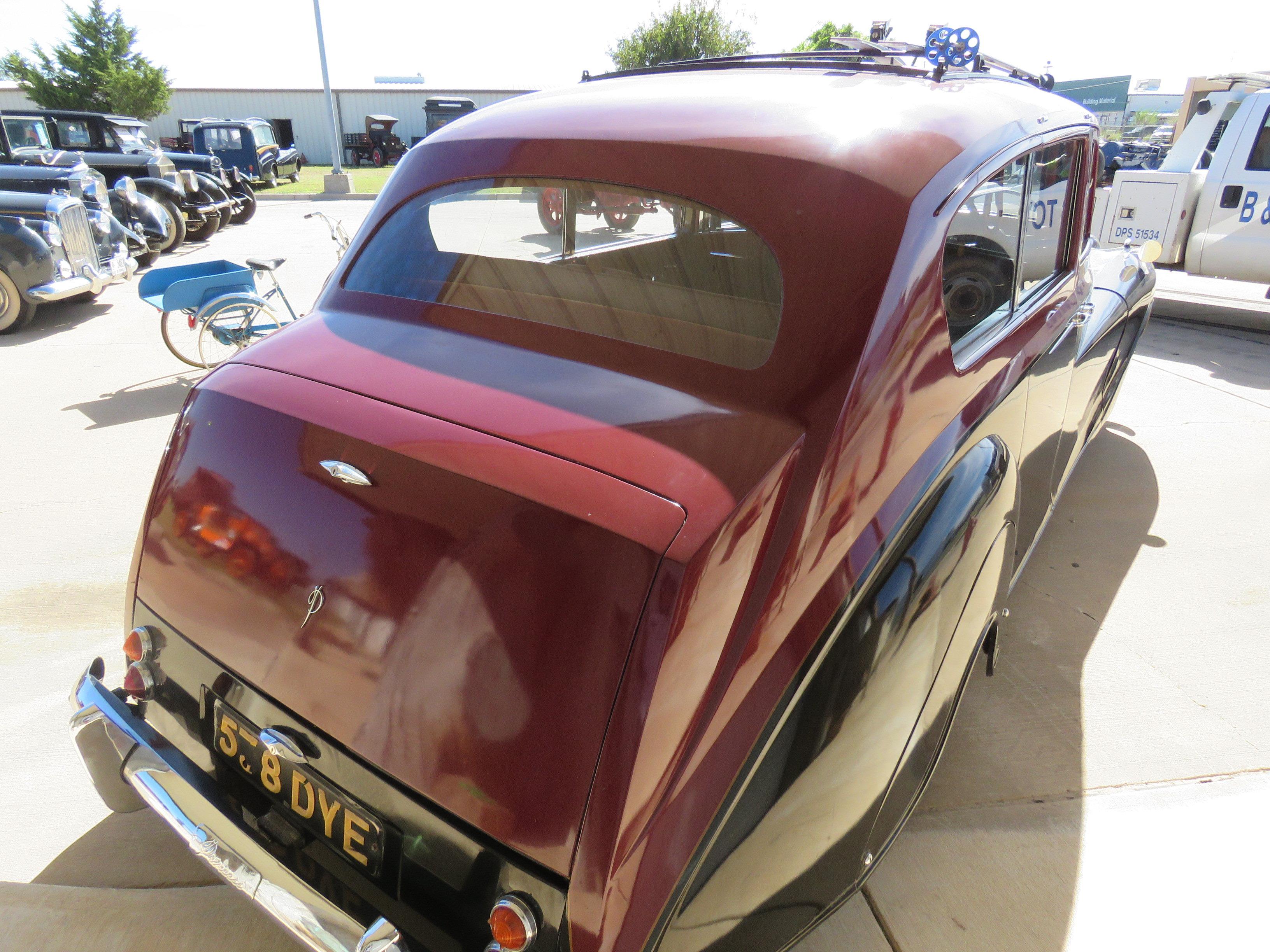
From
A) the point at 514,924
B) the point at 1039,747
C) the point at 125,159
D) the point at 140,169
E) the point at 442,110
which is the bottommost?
the point at 1039,747

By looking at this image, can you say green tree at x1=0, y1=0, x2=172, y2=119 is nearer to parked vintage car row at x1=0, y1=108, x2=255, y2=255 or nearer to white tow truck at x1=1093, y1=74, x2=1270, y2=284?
parked vintage car row at x1=0, y1=108, x2=255, y2=255

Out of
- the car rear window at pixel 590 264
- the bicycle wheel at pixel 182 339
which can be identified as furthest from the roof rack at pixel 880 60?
the bicycle wheel at pixel 182 339

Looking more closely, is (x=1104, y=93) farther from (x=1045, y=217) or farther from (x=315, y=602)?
(x=315, y=602)

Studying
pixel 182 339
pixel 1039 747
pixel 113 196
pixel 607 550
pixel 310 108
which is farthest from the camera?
pixel 310 108

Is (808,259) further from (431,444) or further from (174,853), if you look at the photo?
(174,853)

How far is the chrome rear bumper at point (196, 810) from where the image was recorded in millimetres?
1369

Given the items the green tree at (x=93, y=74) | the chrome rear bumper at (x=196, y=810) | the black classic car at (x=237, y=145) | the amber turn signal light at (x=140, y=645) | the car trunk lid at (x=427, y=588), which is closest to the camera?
the car trunk lid at (x=427, y=588)

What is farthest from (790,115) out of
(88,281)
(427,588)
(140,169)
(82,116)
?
(82,116)

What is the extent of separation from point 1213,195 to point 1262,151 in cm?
47

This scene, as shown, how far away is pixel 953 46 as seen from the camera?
2.16 m

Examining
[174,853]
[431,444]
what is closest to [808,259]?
[431,444]

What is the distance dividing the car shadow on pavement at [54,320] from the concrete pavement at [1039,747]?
2.77 meters

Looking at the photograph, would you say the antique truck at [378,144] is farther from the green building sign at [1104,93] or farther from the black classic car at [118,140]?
the green building sign at [1104,93]

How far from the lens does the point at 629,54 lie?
3169 cm
